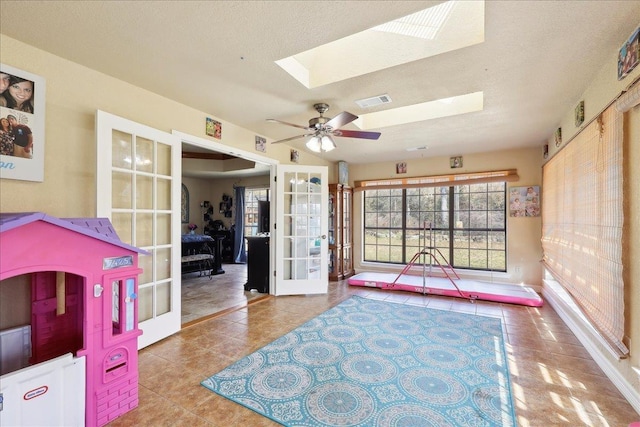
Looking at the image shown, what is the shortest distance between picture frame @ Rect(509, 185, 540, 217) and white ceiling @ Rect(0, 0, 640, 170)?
1847mm

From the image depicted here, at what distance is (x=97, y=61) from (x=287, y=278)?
3558 millimetres

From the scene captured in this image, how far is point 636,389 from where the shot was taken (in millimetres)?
1862

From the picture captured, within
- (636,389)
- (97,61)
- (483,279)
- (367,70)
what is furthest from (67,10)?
(483,279)

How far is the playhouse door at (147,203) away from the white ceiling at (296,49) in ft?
1.75

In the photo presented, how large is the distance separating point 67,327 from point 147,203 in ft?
4.02

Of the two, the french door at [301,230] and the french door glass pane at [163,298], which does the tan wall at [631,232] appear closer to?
the french door at [301,230]

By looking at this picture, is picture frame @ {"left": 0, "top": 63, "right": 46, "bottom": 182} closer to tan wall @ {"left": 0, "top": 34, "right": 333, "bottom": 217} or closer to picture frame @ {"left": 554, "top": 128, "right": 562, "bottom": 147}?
tan wall @ {"left": 0, "top": 34, "right": 333, "bottom": 217}

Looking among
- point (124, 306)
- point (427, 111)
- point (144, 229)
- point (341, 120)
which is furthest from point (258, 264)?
point (427, 111)

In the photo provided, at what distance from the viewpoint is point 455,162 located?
5.45m

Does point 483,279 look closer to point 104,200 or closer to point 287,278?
point 287,278

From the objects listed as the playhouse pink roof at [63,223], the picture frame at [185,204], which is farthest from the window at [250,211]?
the playhouse pink roof at [63,223]

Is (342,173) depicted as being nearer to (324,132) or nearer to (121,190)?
(324,132)

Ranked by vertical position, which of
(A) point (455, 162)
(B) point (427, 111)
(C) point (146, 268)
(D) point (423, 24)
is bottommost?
(C) point (146, 268)

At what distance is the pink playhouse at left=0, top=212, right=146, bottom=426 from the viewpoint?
1429 millimetres
